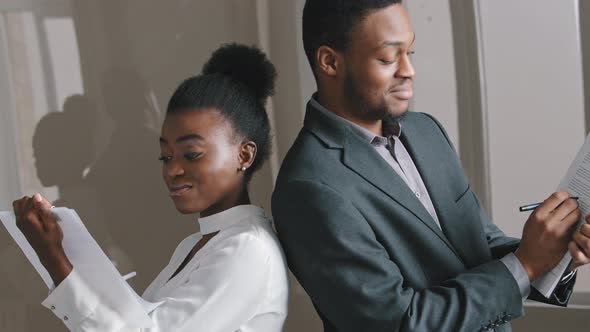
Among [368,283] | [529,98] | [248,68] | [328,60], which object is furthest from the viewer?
[529,98]

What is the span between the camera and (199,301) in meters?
1.29

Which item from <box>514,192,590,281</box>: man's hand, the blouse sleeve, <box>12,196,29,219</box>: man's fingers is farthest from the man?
<box>12,196,29,219</box>: man's fingers

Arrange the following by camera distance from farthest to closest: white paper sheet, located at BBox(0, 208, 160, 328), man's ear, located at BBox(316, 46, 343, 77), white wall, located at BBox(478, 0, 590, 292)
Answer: white wall, located at BBox(478, 0, 590, 292) < man's ear, located at BBox(316, 46, 343, 77) < white paper sheet, located at BBox(0, 208, 160, 328)

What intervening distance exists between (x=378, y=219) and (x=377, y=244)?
5cm

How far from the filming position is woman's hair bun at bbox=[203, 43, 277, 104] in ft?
5.04

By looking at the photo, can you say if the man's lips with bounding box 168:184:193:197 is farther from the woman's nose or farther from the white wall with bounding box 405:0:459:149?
the white wall with bounding box 405:0:459:149

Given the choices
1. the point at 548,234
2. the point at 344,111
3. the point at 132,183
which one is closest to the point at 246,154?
the point at 344,111

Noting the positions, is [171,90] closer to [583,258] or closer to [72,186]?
[72,186]

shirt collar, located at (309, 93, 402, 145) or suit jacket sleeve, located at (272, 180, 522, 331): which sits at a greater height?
shirt collar, located at (309, 93, 402, 145)

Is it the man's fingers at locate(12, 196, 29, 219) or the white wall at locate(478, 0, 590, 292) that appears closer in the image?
the man's fingers at locate(12, 196, 29, 219)

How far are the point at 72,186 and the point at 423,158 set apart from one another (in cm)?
97

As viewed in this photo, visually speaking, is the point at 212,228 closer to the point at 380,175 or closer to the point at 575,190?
the point at 380,175

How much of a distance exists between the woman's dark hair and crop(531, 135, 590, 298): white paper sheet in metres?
0.56

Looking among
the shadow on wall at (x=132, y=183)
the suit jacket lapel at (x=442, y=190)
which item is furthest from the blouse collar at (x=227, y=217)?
the shadow on wall at (x=132, y=183)
